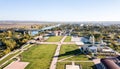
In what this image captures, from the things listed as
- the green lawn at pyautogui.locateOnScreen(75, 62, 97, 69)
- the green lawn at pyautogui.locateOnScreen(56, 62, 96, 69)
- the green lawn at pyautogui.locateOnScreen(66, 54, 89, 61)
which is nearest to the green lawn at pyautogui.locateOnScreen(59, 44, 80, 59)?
the green lawn at pyautogui.locateOnScreen(66, 54, 89, 61)

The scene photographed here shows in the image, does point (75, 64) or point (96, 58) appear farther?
point (96, 58)

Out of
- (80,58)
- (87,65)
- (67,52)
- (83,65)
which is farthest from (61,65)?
(67,52)

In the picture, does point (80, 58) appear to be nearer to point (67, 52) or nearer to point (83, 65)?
point (83, 65)

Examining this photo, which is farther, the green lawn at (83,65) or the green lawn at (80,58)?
→ the green lawn at (80,58)

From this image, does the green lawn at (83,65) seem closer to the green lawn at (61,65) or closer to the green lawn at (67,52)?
the green lawn at (61,65)

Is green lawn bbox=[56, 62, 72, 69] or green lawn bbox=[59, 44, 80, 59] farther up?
green lawn bbox=[59, 44, 80, 59]

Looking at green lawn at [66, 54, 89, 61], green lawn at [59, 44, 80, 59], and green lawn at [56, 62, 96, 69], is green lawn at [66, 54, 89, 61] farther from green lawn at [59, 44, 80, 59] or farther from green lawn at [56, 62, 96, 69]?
green lawn at [56, 62, 96, 69]

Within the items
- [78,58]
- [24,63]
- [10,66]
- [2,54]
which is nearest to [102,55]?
[78,58]

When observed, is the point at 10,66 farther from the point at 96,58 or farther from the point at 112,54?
the point at 112,54

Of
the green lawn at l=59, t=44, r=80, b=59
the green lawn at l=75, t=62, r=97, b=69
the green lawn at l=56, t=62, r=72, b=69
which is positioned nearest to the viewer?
the green lawn at l=75, t=62, r=97, b=69

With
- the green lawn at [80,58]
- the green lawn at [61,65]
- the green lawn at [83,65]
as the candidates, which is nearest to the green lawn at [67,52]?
the green lawn at [80,58]

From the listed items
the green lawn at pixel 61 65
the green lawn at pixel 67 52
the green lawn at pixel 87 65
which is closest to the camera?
the green lawn at pixel 87 65
